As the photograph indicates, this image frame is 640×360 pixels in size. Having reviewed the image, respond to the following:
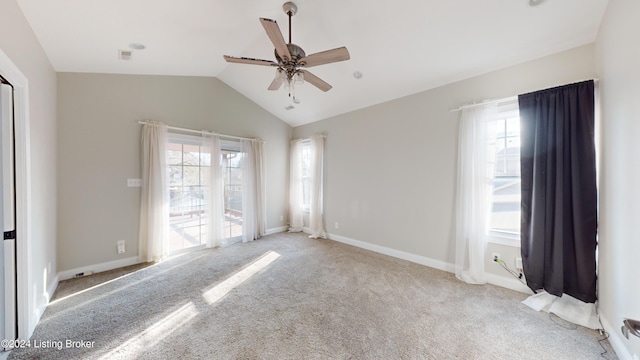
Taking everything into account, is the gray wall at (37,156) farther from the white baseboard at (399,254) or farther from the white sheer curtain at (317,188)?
the white baseboard at (399,254)

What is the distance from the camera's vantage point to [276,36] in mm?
1819

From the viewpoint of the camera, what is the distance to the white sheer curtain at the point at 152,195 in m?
3.39

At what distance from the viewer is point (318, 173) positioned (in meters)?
4.85

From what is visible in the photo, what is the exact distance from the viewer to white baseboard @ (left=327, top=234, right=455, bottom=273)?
3203mm

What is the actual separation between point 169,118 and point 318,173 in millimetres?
2829

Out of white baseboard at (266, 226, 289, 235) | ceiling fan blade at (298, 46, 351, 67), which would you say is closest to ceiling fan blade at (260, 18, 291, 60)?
ceiling fan blade at (298, 46, 351, 67)

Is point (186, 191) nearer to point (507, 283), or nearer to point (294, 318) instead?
point (294, 318)

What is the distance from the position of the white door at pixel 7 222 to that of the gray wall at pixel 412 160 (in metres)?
3.98

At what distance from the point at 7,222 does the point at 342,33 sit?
3.48 m

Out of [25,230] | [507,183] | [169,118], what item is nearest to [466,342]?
[507,183]

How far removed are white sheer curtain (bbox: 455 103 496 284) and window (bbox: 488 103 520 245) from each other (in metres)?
0.09

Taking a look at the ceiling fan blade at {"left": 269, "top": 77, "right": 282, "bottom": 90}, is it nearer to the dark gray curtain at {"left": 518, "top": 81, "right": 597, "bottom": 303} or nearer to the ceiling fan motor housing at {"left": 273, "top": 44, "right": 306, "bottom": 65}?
the ceiling fan motor housing at {"left": 273, "top": 44, "right": 306, "bottom": 65}

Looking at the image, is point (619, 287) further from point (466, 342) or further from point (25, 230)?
point (25, 230)

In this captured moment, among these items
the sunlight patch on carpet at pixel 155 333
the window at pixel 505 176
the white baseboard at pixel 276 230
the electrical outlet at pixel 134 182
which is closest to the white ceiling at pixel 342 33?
the window at pixel 505 176
